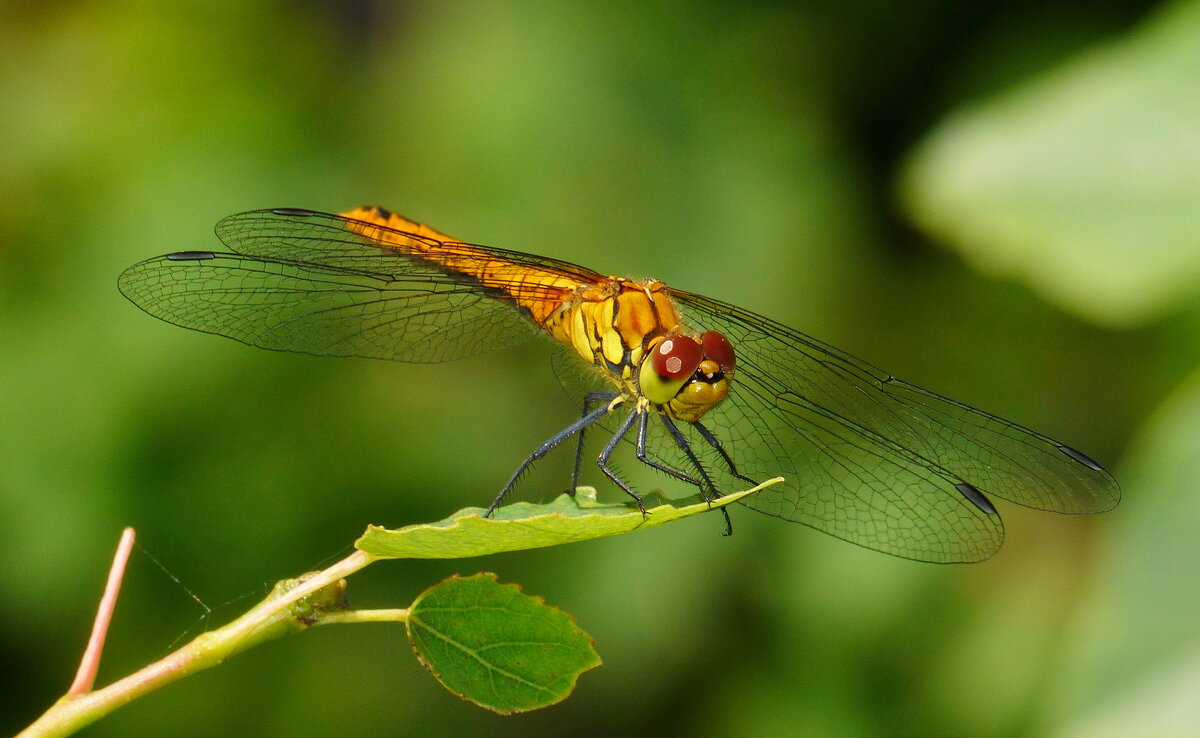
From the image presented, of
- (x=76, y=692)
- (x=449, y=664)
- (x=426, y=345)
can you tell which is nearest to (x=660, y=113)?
(x=426, y=345)

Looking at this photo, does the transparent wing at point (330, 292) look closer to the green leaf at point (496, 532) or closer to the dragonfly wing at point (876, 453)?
the dragonfly wing at point (876, 453)

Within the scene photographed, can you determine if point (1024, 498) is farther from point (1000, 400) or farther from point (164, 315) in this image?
point (164, 315)

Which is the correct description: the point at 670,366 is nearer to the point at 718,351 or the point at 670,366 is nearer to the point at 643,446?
the point at 718,351

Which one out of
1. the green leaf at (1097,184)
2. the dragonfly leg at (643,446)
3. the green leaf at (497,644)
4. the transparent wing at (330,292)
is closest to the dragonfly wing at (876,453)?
the dragonfly leg at (643,446)

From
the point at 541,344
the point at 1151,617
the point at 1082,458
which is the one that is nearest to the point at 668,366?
the point at 1082,458

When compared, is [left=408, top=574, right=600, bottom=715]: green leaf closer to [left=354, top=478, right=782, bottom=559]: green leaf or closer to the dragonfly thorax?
[left=354, top=478, right=782, bottom=559]: green leaf

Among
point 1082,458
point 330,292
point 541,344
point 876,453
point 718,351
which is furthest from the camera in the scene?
point 541,344

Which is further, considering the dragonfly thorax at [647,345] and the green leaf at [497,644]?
the dragonfly thorax at [647,345]
